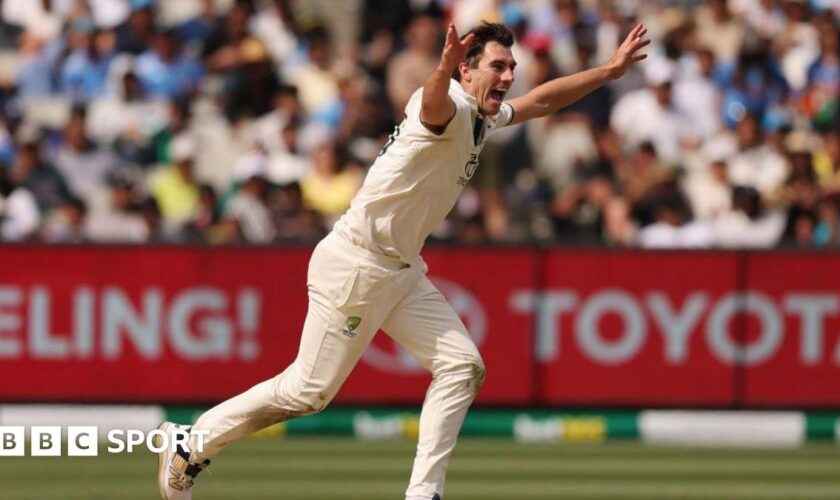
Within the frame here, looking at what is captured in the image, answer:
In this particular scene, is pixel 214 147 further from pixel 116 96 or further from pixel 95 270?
pixel 95 270

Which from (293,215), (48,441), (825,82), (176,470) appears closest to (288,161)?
(293,215)

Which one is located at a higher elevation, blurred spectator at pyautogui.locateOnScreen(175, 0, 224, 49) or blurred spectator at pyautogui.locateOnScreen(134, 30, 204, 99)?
blurred spectator at pyautogui.locateOnScreen(175, 0, 224, 49)

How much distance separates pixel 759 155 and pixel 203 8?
5.09 metres

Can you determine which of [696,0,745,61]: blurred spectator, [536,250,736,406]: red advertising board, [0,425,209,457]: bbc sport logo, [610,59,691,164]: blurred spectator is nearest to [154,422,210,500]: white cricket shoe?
[0,425,209,457]: bbc sport logo

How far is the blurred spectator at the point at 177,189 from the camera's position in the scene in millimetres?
14727

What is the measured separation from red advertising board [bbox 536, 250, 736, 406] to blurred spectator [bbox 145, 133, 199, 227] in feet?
9.93

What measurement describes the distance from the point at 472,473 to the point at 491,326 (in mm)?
2484

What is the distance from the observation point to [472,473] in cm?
1089

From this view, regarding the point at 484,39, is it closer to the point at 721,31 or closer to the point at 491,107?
the point at 491,107

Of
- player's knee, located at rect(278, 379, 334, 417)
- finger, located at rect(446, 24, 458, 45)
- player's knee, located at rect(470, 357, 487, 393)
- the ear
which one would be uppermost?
finger, located at rect(446, 24, 458, 45)

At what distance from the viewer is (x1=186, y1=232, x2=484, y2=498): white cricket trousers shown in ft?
26.8

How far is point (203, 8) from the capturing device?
16828 millimetres

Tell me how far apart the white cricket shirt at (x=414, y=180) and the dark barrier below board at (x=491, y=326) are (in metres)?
5.01

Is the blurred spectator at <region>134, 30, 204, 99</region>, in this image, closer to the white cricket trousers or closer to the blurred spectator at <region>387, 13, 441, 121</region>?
the blurred spectator at <region>387, 13, 441, 121</region>
